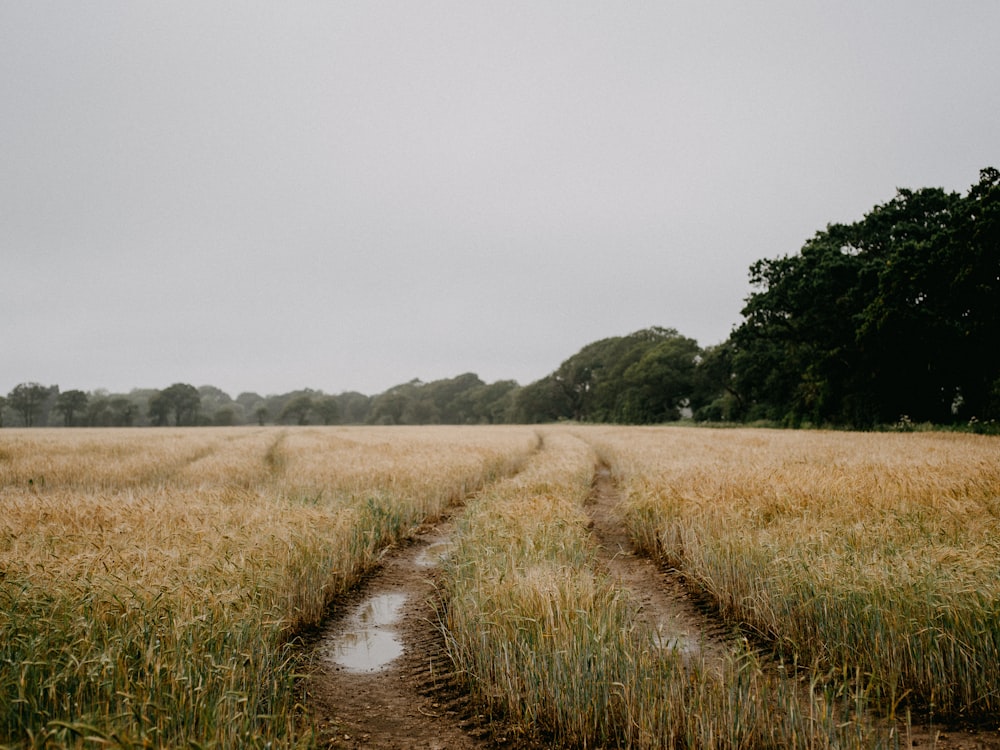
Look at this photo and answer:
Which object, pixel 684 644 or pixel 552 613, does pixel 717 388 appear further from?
pixel 552 613

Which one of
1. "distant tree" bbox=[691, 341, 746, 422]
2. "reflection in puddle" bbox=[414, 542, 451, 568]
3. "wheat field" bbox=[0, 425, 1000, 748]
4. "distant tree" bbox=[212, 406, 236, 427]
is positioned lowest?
"distant tree" bbox=[212, 406, 236, 427]

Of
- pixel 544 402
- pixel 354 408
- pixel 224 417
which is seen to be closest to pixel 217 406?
pixel 354 408

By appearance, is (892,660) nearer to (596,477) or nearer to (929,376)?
(596,477)

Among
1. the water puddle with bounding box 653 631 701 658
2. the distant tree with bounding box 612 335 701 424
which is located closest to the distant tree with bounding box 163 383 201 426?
the distant tree with bounding box 612 335 701 424

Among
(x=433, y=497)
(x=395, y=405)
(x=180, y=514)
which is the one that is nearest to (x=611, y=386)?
(x=395, y=405)

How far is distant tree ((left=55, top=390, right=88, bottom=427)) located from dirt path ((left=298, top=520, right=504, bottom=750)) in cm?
12279

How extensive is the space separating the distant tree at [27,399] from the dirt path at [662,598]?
134142 millimetres

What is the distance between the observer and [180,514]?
326 inches

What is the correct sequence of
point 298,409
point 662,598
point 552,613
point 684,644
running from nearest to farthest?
point 552,613 → point 684,644 → point 662,598 → point 298,409

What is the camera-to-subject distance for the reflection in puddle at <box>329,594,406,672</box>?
507 cm

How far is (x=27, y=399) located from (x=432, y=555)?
134326 mm

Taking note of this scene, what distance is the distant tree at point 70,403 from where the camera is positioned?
9862cm

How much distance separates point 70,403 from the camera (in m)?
99.1

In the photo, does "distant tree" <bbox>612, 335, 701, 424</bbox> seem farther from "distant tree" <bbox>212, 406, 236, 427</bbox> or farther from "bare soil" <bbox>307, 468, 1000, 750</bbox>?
"distant tree" <bbox>212, 406, 236, 427</bbox>
